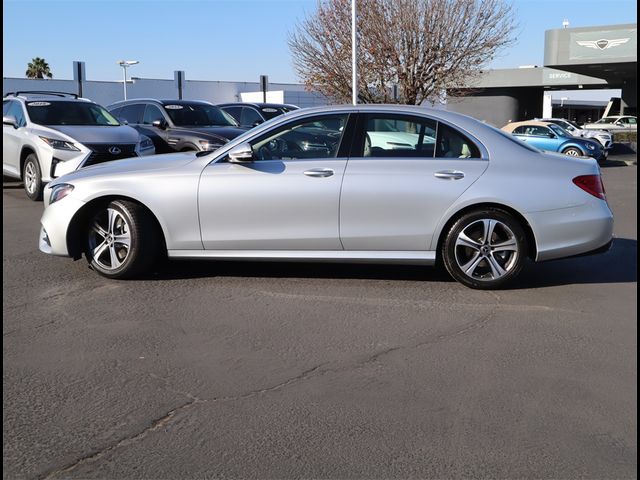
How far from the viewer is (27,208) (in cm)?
1116

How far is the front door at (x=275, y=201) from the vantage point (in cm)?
607

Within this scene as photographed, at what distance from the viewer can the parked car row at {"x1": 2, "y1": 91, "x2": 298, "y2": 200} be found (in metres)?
11.5

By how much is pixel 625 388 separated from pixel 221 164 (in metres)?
3.73

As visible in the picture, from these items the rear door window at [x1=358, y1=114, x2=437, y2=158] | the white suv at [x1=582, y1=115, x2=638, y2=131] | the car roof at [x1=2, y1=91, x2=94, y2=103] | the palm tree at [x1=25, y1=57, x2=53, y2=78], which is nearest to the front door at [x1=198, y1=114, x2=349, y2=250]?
the rear door window at [x1=358, y1=114, x2=437, y2=158]

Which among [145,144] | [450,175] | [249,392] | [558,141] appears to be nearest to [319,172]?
[450,175]

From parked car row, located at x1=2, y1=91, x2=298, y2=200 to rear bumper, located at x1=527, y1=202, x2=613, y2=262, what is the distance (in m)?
6.16

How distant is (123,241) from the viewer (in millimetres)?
6301

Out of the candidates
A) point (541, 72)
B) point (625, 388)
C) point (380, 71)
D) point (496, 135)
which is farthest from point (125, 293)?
point (541, 72)

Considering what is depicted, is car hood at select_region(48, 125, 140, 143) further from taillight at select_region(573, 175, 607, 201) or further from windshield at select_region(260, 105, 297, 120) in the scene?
taillight at select_region(573, 175, 607, 201)

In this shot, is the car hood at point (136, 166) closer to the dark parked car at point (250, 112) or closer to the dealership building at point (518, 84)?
the dark parked car at point (250, 112)

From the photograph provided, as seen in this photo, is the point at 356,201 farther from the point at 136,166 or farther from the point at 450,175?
the point at 136,166

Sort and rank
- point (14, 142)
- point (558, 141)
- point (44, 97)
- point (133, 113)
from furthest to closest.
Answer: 1. point (558, 141)
2. point (133, 113)
3. point (44, 97)
4. point (14, 142)

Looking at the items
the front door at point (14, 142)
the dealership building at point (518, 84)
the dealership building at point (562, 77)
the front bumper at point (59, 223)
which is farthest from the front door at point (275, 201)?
the dealership building at point (518, 84)

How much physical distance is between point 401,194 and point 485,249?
2.83 ft
